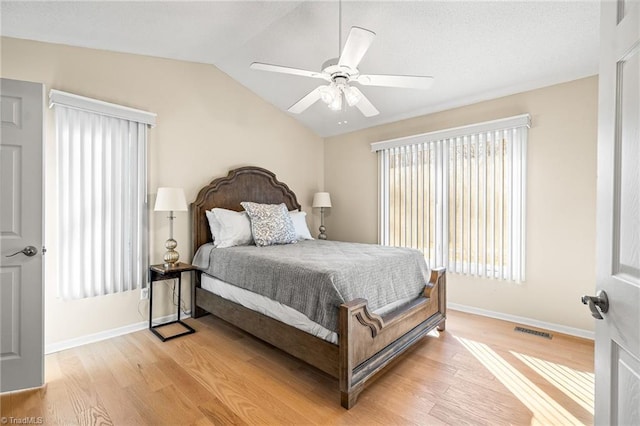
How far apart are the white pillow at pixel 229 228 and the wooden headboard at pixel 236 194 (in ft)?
0.51

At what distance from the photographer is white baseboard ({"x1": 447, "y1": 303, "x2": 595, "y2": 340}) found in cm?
284

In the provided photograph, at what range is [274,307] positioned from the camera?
2336 millimetres

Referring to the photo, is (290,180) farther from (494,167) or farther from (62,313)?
(62,313)

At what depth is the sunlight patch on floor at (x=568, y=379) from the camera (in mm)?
1919

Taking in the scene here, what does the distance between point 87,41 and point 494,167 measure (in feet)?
13.6

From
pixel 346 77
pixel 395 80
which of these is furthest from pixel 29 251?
pixel 395 80

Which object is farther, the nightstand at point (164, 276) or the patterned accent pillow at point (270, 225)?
the patterned accent pillow at point (270, 225)

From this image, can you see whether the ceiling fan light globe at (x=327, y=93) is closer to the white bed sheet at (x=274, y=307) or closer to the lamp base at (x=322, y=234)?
the white bed sheet at (x=274, y=307)

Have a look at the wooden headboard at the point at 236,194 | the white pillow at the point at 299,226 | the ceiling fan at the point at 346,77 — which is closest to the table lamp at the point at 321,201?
the wooden headboard at the point at 236,194

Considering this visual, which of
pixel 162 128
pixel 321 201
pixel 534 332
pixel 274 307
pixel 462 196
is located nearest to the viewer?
pixel 274 307

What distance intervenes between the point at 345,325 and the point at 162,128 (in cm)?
284

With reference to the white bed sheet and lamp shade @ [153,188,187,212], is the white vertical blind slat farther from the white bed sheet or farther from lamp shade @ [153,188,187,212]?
the white bed sheet

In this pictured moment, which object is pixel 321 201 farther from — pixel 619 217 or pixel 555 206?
pixel 619 217

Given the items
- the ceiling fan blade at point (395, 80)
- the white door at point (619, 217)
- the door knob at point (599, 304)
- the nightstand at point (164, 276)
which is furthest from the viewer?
the nightstand at point (164, 276)
